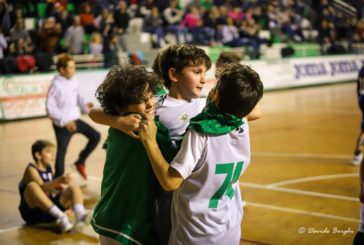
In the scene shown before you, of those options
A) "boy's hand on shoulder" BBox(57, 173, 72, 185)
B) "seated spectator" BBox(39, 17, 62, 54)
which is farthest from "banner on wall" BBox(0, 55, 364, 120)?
"boy's hand on shoulder" BBox(57, 173, 72, 185)

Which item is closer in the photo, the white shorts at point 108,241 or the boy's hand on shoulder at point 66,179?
the white shorts at point 108,241

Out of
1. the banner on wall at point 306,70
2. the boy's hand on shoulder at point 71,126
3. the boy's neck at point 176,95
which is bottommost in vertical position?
the banner on wall at point 306,70

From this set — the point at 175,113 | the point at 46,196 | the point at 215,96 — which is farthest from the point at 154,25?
the point at 215,96

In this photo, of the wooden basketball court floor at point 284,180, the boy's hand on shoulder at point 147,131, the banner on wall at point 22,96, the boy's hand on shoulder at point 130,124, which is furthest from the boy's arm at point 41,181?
the banner on wall at point 22,96

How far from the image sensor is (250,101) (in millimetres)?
2559

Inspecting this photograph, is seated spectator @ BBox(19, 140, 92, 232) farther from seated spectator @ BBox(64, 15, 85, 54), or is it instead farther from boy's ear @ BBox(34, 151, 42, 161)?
seated spectator @ BBox(64, 15, 85, 54)

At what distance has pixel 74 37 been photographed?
17.0 meters

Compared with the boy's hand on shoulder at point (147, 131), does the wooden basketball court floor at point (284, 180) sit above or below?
below

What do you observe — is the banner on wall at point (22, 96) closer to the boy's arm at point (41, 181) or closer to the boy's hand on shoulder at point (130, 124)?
the boy's arm at point (41, 181)

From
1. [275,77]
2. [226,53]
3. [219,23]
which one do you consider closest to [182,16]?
[219,23]

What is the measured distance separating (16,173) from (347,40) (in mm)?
23009

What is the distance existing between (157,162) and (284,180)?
505 cm

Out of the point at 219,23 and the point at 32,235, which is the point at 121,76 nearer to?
the point at 32,235

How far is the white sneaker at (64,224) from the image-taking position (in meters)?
5.44
